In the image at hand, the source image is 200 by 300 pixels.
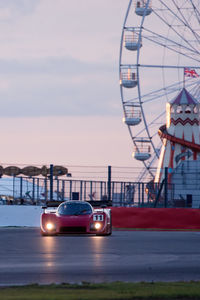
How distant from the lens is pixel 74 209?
20859 millimetres

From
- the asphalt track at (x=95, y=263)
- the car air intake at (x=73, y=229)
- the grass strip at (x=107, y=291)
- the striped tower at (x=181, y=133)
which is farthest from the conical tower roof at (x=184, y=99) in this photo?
the grass strip at (x=107, y=291)

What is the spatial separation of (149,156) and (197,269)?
41.4 meters

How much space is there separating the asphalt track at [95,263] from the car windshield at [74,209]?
446 cm

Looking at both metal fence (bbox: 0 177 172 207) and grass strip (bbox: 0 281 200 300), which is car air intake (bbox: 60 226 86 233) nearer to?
metal fence (bbox: 0 177 172 207)

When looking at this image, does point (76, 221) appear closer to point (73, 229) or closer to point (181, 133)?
point (73, 229)

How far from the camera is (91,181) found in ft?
92.6

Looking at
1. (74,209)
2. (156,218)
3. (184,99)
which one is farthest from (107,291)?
(184,99)

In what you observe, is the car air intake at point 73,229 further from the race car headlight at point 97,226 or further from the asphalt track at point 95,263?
the asphalt track at point 95,263

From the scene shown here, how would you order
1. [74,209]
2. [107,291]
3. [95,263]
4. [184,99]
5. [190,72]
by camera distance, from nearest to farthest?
[107,291], [95,263], [74,209], [190,72], [184,99]

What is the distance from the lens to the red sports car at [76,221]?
805 inches

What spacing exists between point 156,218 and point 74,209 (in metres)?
6.98

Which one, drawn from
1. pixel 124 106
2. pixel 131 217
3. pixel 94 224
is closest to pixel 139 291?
pixel 94 224

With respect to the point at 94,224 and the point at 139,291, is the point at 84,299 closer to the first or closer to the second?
the point at 139,291

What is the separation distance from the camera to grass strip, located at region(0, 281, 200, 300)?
706 cm
